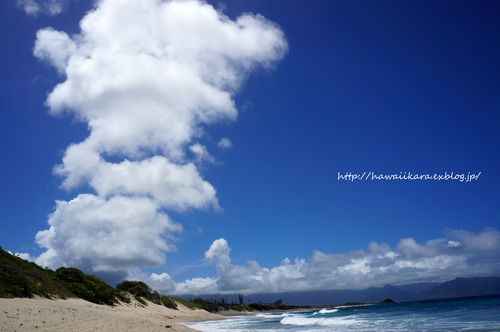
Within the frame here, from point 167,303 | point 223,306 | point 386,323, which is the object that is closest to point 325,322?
point 386,323

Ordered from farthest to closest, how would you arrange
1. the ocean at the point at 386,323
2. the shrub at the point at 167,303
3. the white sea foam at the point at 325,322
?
the shrub at the point at 167,303 → the white sea foam at the point at 325,322 → the ocean at the point at 386,323

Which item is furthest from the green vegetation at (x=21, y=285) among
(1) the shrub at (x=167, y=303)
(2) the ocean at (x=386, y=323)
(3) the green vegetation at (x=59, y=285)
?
(1) the shrub at (x=167, y=303)

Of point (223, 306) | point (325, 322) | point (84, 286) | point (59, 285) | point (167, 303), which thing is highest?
point (59, 285)

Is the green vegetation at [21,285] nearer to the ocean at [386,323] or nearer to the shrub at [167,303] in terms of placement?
the ocean at [386,323]

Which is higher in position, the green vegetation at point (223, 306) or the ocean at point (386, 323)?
the ocean at point (386, 323)

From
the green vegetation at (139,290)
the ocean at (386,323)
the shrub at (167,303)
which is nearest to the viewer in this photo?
the ocean at (386,323)

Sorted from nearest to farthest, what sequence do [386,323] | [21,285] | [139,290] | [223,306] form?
[21,285] < [386,323] < [139,290] < [223,306]

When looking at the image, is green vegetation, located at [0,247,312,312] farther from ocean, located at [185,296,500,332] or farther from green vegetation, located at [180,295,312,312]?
green vegetation, located at [180,295,312,312]

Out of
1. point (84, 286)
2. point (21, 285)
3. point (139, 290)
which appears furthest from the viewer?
point (139, 290)

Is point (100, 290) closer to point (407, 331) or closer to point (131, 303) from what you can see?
point (131, 303)

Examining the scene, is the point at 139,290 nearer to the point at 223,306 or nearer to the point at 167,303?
the point at 167,303

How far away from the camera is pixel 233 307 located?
367 ft

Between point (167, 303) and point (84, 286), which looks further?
point (167, 303)

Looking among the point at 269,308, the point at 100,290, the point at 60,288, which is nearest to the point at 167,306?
the point at 100,290
